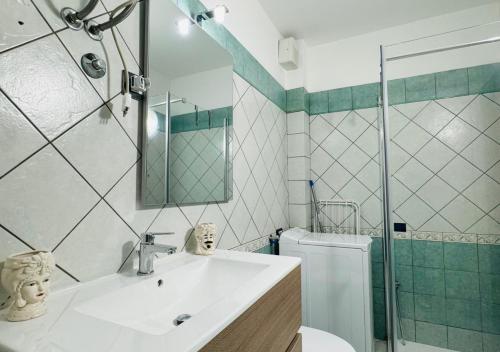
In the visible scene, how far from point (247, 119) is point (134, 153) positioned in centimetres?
88

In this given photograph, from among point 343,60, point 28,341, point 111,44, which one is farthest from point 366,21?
point 28,341

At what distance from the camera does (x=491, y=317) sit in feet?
6.08

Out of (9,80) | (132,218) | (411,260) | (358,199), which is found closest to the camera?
(9,80)

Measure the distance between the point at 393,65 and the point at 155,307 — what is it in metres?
2.32

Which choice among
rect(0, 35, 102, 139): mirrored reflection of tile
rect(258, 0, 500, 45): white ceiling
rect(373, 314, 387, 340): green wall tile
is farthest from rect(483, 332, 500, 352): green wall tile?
rect(0, 35, 102, 139): mirrored reflection of tile

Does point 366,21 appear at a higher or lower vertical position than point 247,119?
higher

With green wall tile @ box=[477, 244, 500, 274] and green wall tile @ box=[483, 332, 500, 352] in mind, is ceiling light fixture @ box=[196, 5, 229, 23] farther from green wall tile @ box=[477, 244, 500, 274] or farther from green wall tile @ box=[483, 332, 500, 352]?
green wall tile @ box=[483, 332, 500, 352]

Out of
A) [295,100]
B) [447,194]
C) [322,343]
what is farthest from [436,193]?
[322,343]

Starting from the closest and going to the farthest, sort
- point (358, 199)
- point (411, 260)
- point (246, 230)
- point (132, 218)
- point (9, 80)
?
1. point (9, 80)
2. point (132, 218)
3. point (246, 230)
4. point (411, 260)
5. point (358, 199)

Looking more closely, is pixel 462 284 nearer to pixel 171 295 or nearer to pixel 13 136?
pixel 171 295

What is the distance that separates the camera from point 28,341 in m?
0.45

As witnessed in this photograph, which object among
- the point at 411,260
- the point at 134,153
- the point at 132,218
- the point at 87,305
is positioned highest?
the point at 134,153

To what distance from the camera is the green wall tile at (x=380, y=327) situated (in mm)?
2084

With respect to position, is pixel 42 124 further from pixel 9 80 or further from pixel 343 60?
pixel 343 60
